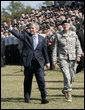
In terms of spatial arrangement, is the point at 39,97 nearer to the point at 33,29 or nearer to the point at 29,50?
the point at 29,50

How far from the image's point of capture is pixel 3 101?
12.2m

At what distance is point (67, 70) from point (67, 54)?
392 mm

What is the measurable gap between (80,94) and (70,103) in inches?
70.5

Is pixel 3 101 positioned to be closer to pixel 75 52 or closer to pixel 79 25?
pixel 75 52

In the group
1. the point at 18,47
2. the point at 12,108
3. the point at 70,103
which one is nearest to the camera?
the point at 12,108

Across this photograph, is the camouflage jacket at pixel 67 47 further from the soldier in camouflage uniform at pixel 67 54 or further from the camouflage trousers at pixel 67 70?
the camouflage trousers at pixel 67 70

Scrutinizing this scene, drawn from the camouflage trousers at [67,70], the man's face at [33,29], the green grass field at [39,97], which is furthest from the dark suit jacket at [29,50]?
the green grass field at [39,97]

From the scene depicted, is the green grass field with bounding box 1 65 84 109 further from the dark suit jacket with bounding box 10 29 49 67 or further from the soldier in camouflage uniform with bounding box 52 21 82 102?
the dark suit jacket with bounding box 10 29 49 67

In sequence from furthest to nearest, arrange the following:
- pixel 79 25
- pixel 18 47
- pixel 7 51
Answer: pixel 7 51 → pixel 18 47 → pixel 79 25

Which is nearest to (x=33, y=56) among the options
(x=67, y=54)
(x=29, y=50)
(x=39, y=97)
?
(x=29, y=50)

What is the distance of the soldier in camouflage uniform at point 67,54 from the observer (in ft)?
40.0

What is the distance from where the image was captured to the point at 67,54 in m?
12.2

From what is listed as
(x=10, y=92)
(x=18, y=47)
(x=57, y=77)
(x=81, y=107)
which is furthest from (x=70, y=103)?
(x=18, y=47)

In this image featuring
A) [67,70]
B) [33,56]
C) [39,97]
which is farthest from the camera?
[39,97]
